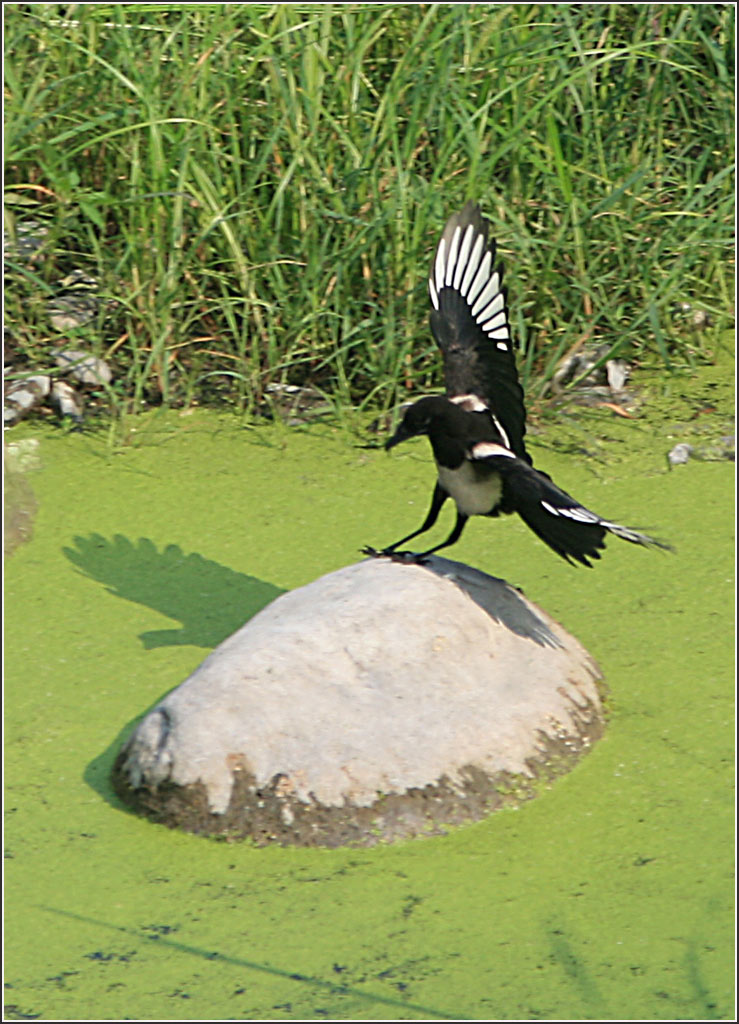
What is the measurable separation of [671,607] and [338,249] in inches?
51.2

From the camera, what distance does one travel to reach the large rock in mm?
2469

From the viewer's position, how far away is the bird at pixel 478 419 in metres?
2.54

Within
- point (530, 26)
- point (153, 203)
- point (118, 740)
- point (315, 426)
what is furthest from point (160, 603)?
point (530, 26)

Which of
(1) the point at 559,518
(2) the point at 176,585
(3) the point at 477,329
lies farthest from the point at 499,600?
(2) the point at 176,585

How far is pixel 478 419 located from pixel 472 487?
0.12 m

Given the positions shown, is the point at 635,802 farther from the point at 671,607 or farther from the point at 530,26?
the point at 530,26

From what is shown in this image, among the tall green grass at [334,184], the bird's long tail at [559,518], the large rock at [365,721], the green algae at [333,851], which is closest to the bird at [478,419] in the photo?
the bird's long tail at [559,518]

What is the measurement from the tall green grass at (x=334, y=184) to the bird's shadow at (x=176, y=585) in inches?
21.3

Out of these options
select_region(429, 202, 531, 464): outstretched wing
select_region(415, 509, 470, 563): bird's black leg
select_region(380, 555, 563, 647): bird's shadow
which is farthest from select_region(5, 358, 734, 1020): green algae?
select_region(429, 202, 531, 464): outstretched wing

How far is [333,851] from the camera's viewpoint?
2434 millimetres

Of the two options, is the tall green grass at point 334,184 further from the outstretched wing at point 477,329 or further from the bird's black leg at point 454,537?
the bird's black leg at point 454,537

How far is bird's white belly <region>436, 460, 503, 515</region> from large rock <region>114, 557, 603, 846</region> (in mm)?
Answer: 143

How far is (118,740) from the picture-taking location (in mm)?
2746

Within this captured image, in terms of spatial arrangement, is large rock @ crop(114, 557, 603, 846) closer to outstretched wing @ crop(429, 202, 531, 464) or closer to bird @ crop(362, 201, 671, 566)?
bird @ crop(362, 201, 671, 566)
